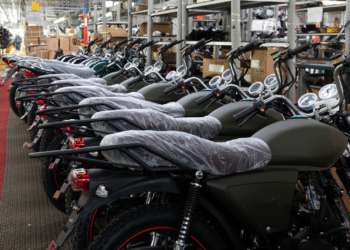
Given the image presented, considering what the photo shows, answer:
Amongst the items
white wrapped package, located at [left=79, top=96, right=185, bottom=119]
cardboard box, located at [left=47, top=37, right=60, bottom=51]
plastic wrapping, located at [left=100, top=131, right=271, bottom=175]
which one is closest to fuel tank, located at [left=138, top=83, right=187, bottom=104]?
white wrapped package, located at [left=79, top=96, right=185, bottom=119]

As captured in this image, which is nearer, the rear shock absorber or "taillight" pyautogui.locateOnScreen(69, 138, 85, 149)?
the rear shock absorber

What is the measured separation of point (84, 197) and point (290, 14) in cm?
327

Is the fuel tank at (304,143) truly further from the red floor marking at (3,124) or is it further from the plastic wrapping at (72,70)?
the plastic wrapping at (72,70)

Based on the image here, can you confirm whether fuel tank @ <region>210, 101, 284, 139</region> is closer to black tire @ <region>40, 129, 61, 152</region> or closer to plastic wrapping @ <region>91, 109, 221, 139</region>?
plastic wrapping @ <region>91, 109, 221, 139</region>

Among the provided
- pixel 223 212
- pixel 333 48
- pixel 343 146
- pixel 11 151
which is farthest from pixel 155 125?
pixel 333 48

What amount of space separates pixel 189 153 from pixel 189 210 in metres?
0.22

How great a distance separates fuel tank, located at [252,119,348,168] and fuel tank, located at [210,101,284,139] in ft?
1.94

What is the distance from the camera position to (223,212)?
157cm

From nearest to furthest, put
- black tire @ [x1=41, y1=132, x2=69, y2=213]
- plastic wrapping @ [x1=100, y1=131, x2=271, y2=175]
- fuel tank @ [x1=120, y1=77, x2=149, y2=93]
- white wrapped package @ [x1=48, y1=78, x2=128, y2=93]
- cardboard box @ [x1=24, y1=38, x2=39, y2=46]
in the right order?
plastic wrapping @ [x1=100, y1=131, x2=271, y2=175]
black tire @ [x1=41, y1=132, x2=69, y2=213]
white wrapped package @ [x1=48, y1=78, x2=128, y2=93]
fuel tank @ [x1=120, y1=77, x2=149, y2=93]
cardboard box @ [x1=24, y1=38, x2=39, y2=46]

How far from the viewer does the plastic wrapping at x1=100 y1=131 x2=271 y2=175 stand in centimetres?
147

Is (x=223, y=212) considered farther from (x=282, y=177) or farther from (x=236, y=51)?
(x=236, y=51)

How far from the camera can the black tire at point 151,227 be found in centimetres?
137

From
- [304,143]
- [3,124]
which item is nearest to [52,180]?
[304,143]

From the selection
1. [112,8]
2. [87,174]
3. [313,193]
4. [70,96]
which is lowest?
[313,193]
